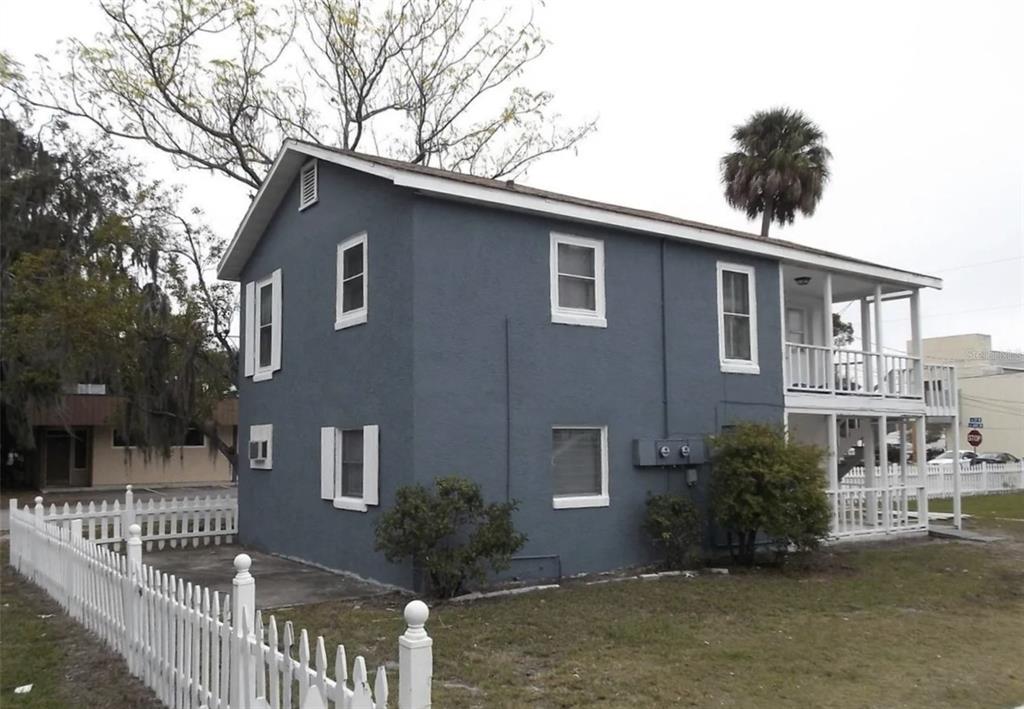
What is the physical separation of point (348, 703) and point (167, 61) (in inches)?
827

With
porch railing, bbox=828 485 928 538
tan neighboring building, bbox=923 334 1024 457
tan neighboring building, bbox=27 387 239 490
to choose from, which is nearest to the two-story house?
porch railing, bbox=828 485 928 538

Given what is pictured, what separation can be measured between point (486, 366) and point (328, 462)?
2.96 m

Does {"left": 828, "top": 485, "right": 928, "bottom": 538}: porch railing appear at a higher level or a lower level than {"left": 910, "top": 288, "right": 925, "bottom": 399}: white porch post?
lower

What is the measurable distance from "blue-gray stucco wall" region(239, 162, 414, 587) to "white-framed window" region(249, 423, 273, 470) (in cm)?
12

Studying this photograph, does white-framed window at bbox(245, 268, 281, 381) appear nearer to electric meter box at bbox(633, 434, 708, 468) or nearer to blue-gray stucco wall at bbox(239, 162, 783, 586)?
blue-gray stucco wall at bbox(239, 162, 783, 586)

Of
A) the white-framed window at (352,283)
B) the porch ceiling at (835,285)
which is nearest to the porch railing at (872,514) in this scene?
the porch ceiling at (835,285)

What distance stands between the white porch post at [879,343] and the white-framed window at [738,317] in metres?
3.11

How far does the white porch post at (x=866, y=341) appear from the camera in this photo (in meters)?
15.5

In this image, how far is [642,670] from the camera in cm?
673

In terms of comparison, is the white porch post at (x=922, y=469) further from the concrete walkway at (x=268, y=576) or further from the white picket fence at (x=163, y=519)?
the white picket fence at (x=163, y=519)

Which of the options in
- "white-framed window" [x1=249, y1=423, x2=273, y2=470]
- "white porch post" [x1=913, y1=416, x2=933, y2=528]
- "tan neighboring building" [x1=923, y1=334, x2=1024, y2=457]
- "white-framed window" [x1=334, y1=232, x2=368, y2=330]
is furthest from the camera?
"tan neighboring building" [x1=923, y1=334, x2=1024, y2=457]

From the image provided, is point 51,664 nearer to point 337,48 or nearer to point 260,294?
point 260,294

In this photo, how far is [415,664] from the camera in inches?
149

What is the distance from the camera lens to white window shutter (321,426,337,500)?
12180mm
